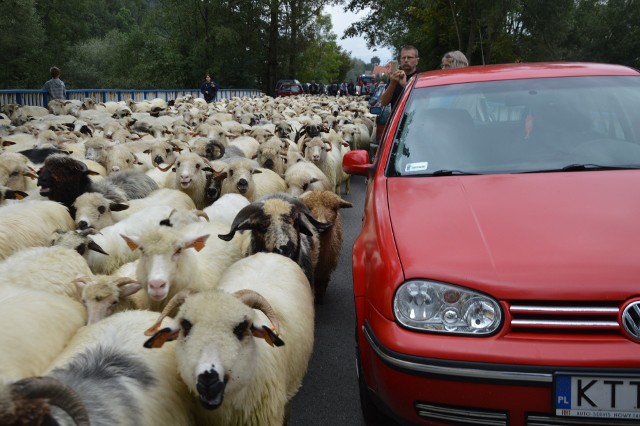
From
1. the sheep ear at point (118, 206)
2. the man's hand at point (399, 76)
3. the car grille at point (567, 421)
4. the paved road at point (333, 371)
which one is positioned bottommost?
the paved road at point (333, 371)

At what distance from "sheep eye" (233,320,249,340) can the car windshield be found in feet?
4.35

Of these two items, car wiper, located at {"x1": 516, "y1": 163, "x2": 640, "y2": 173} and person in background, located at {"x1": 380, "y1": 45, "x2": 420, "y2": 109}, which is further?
person in background, located at {"x1": 380, "y1": 45, "x2": 420, "y2": 109}

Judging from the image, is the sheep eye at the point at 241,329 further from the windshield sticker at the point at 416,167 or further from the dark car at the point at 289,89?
the dark car at the point at 289,89

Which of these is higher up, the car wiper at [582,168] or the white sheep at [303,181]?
the car wiper at [582,168]

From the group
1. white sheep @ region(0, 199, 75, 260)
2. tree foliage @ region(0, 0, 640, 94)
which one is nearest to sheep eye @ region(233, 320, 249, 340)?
white sheep @ region(0, 199, 75, 260)

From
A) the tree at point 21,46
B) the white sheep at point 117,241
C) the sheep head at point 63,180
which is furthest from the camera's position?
the tree at point 21,46

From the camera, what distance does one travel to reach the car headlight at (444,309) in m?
2.64

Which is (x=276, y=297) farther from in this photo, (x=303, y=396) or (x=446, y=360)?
(x=446, y=360)

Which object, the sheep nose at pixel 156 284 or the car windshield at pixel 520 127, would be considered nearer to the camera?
the car windshield at pixel 520 127

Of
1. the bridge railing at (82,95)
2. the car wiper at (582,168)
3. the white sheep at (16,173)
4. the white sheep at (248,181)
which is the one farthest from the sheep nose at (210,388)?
the bridge railing at (82,95)

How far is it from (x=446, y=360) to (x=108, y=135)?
10.9m

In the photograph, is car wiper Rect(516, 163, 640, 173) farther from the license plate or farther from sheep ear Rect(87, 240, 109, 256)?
sheep ear Rect(87, 240, 109, 256)

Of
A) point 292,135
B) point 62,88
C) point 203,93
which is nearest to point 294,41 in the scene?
point 203,93

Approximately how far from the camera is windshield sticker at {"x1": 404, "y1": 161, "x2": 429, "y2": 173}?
3740mm
